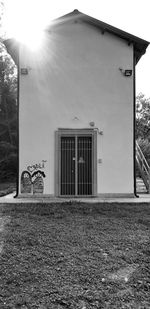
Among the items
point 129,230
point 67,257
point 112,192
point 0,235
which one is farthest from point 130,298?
point 112,192

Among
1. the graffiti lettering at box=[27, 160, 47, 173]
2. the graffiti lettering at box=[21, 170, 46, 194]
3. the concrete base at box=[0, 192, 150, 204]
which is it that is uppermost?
the graffiti lettering at box=[27, 160, 47, 173]

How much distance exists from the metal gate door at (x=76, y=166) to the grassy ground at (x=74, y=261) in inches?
119

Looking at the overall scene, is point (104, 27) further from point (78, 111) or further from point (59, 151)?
point (59, 151)

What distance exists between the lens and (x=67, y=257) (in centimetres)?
428

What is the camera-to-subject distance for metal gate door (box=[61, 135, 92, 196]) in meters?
10.1

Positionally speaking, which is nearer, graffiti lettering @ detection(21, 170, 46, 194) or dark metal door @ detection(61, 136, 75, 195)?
graffiti lettering @ detection(21, 170, 46, 194)

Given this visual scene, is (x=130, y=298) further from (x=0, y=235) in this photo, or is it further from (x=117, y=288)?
(x=0, y=235)

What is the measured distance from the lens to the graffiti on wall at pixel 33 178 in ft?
32.5

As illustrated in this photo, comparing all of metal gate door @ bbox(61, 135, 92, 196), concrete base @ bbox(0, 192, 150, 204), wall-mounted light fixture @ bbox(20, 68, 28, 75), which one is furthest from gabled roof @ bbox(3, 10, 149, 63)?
concrete base @ bbox(0, 192, 150, 204)

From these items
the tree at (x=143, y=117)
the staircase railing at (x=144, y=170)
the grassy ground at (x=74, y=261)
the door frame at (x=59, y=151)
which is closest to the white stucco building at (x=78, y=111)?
the door frame at (x=59, y=151)

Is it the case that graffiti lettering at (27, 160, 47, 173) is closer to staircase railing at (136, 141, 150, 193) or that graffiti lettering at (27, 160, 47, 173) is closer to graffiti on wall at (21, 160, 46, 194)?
graffiti on wall at (21, 160, 46, 194)

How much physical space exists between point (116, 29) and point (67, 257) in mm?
8465

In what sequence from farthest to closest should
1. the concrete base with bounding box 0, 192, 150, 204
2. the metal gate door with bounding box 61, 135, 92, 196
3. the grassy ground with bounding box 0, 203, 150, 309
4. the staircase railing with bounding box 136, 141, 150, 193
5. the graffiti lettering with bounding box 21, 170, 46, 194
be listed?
the staircase railing with bounding box 136, 141, 150, 193 < the metal gate door with bounding box 61, 135, 92, 196 < the graffiti lettering with bounding box 21, 170, 46, 194 < the concrete base with bounding box 0, 192, 150, 204 < the grassy ground with bounding box 0, 203, 150, 309

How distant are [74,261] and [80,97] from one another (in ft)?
23.1
